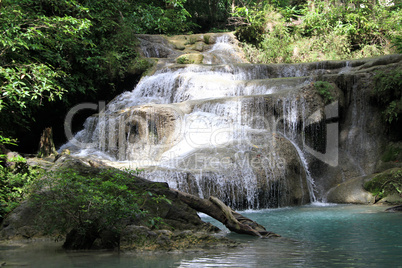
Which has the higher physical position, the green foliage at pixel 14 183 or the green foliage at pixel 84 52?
the green foliage at pixel 84 52

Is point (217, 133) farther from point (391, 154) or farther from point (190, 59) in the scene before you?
point (190, 59)

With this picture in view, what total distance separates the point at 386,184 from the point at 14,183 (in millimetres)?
8741

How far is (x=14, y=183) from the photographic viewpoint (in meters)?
6.56

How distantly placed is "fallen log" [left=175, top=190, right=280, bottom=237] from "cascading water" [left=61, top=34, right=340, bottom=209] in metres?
3.02

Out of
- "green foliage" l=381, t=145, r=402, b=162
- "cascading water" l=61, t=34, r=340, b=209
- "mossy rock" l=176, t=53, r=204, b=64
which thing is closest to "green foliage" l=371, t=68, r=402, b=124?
"green foliage" l=381, t=145, r=402, b=162

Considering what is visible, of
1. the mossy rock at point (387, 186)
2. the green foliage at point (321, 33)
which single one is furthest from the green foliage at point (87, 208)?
the green foliage at point (321, 33)

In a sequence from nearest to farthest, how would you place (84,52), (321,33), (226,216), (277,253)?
(277,253)
(226,216)
(84,52)
(321,33)

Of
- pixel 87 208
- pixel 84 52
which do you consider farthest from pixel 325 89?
pixel 87 208

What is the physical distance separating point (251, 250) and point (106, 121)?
29.4ft

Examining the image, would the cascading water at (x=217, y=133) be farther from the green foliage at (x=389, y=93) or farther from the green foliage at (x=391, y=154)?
the green foliage at (x=391, y=154)

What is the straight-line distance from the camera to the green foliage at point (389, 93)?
443 inches

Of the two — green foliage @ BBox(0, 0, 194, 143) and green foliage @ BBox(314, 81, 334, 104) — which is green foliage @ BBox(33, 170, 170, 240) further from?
green foliage @ BBox(314, 81, 334, 104)

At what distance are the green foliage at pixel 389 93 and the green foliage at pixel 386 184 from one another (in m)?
2.00

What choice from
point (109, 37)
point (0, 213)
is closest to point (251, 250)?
point (0, 213)
